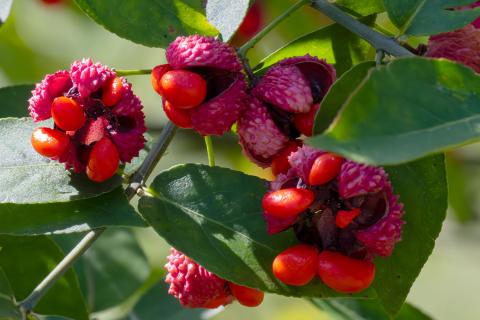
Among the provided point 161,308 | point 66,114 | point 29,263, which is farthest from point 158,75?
point 161,308

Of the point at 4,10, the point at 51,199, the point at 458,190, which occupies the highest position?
the point at 4,10

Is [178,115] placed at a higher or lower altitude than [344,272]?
higher

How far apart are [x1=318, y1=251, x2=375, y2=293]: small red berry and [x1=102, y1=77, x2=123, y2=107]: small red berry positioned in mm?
473

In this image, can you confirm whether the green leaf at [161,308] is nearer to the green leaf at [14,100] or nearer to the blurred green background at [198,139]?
the blurred green background at [198,139]

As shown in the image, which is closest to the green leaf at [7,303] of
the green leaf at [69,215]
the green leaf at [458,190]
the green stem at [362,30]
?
the green leaf at [69,215]

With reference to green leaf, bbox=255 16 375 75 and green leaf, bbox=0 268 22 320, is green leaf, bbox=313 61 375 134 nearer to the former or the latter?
green leaf, bbox=255 16 375 75

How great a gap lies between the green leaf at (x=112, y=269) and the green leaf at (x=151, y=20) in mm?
1000

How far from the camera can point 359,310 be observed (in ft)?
8.09

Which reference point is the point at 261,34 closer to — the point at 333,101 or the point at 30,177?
the point at 333,101

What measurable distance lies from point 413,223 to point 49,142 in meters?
0.68

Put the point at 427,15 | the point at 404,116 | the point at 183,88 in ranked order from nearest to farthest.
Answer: the point at 404,116
the point at 183,88
the point at 427,15

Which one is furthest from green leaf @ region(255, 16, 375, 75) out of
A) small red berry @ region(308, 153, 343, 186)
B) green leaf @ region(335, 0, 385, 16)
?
small red berry @ region(308, 153, 343, 186)

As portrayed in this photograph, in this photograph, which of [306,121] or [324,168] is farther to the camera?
[306,121]

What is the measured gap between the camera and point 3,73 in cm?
397
